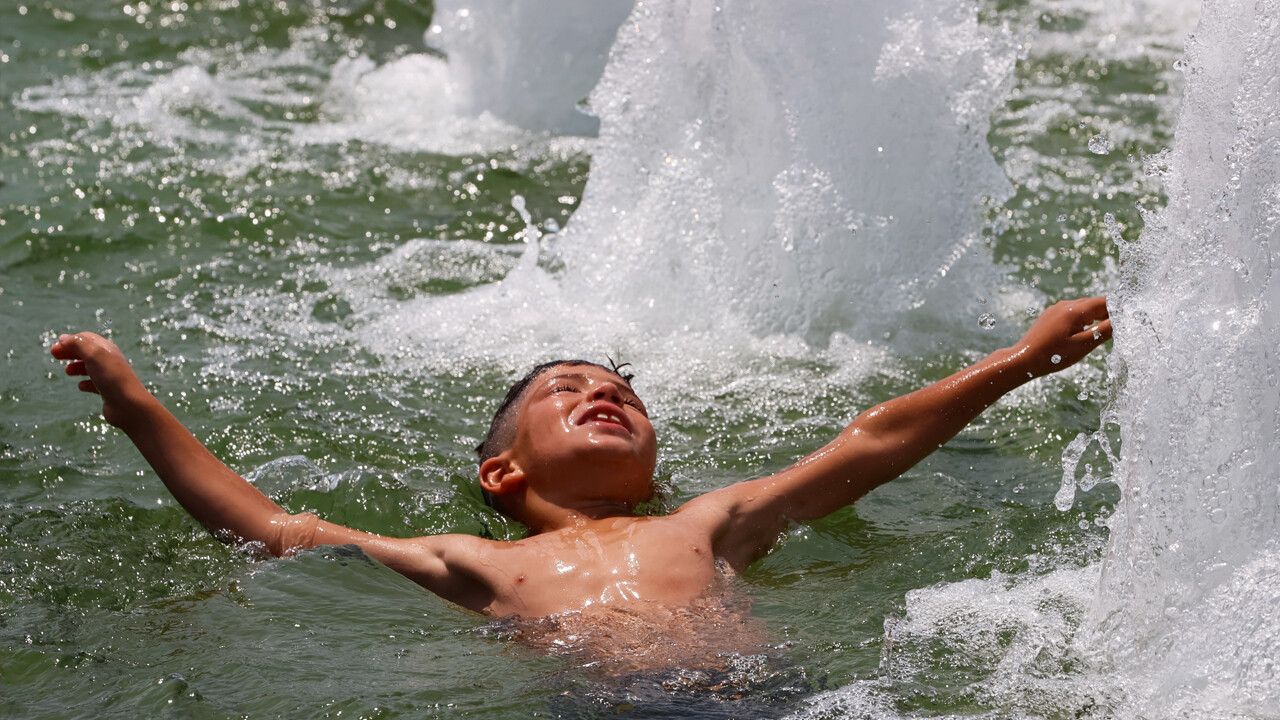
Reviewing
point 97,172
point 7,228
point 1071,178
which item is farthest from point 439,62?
point 1071,178

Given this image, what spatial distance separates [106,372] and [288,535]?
2.07 ft

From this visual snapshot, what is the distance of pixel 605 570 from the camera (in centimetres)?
346

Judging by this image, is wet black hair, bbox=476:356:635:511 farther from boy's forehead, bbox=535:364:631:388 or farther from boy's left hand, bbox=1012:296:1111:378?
boy's left hand, bbox=1012:296:1111:378

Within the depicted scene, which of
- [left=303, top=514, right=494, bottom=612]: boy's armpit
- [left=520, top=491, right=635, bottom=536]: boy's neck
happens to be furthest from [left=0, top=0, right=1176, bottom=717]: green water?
[left=520, top=491, right=635, bottom=536]: boy's neck

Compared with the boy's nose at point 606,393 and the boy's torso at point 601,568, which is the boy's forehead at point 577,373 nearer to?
the boy's nose at point 606,393

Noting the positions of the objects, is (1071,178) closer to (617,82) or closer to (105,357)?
(617,82)

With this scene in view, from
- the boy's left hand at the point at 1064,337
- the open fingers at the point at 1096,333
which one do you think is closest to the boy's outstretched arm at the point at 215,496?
the boy's left hand at the point at 1064,337

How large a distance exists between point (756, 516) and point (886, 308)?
193cm

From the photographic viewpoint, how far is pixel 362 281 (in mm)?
6090

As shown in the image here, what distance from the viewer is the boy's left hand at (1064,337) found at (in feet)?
12.3

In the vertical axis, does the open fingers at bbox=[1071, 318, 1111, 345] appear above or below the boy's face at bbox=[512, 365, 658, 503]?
above

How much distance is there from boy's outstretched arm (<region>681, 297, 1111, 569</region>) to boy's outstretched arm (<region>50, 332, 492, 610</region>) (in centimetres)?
69

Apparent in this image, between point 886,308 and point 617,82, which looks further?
point 617,82

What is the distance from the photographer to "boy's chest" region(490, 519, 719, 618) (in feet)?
11.2
